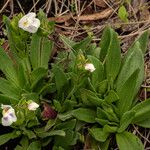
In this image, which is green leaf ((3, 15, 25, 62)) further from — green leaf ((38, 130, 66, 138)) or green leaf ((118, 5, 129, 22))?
green leaf ((118, 5, 129, 22))

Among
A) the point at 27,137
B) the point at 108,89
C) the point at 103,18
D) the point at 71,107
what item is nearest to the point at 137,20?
the point at 103,18

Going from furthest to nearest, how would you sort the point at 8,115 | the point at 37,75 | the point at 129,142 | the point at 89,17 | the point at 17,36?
1. the point at 89,17
2. the point at 37,75
3. the point at 129,142
4. the point at 17,36
5. the point at 8,115

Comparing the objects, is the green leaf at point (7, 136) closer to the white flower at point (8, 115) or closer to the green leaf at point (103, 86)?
the white flower at point (8, 115)

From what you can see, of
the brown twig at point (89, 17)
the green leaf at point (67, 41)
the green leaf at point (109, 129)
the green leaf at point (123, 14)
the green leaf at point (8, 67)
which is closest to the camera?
the green leaf at point (109, 129)

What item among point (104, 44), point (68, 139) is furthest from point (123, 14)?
point (68, 139)

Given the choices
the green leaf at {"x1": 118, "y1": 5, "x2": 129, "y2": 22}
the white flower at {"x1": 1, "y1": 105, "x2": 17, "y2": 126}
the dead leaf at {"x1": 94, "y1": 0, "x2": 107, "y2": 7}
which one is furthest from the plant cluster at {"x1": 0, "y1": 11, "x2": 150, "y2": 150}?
the dead leaf at {"x1": 94, "y1": 0, "x2": 107, "y2": 7}

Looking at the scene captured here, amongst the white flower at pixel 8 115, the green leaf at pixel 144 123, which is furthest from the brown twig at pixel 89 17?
the white flower at pixel 8 115

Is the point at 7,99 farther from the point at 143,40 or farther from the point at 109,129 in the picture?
the point at 143,40
